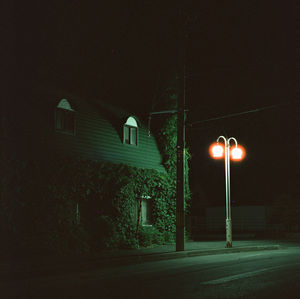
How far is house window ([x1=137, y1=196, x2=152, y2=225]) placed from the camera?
937 inches

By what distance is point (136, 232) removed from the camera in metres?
22.5

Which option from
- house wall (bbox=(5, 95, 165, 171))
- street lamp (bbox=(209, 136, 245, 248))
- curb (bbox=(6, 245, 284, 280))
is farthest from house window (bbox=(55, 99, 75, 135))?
curb (bbox=(6, 245, 284, 280))

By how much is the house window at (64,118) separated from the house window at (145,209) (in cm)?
482

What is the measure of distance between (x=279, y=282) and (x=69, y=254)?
9.84 meters

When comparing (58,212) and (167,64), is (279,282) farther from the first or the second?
(167,64)

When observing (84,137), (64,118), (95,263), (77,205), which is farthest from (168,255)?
(64,118)

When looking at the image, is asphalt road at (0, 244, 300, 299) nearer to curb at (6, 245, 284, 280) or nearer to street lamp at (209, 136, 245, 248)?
curb at (6, 245, 284, 280)

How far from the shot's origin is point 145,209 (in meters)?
24.5

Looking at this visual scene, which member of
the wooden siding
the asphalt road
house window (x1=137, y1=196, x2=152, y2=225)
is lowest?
the asphalt road

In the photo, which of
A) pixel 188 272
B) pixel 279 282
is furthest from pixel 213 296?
pixel 188 272

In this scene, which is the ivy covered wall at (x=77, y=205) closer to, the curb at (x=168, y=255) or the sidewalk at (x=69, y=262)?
the sidewalk at (x=69, y=262)

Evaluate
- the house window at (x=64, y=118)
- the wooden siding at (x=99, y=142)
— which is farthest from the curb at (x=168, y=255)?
the house window at (x=64, y=118)

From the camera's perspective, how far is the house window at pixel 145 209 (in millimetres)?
23794

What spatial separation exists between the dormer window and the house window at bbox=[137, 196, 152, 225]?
8.97 ft
